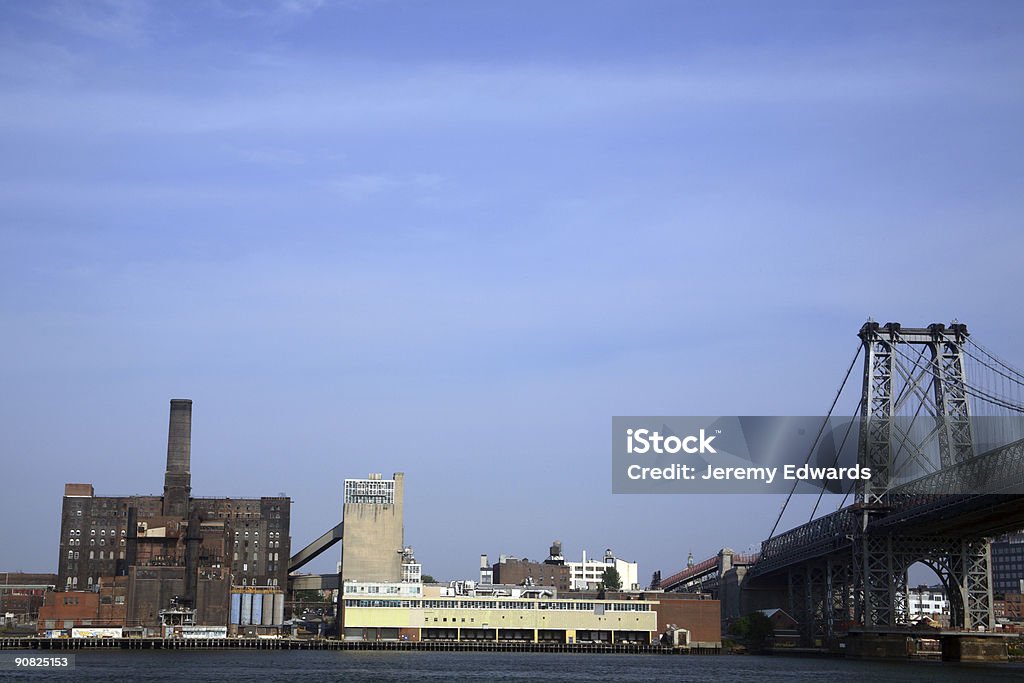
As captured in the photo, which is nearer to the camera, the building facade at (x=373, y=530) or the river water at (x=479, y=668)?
the river water at (x=479, y=668)

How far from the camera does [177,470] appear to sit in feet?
452

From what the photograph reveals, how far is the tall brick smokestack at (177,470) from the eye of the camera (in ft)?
449

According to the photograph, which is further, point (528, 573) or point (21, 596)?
point (528, 573)

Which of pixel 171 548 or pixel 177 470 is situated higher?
pixel 177 470

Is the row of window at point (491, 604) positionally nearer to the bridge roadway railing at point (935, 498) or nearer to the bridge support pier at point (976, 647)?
the bridge roadway railing at point (935, 498)

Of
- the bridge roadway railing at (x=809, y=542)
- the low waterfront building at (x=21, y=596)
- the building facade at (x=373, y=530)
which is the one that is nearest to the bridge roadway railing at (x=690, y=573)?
the bridge roadway railing at (x=809, y=542)

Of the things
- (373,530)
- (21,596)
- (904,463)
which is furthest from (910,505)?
(21,596)

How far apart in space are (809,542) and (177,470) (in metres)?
68.1

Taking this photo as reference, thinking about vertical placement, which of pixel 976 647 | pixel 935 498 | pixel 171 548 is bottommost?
pixel 976 647

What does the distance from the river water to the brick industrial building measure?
504 inches

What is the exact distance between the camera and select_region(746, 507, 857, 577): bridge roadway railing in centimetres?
10962

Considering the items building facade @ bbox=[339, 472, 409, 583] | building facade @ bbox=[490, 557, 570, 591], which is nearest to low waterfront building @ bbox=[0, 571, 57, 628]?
building facade @ bbox=[339, 472, 409, 583]

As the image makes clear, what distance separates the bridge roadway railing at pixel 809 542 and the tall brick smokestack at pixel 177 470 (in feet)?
212

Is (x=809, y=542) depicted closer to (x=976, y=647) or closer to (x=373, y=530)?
(x=976, y=647)
